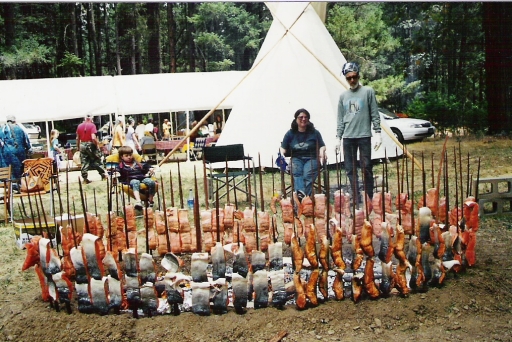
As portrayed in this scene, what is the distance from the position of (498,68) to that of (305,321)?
1769 mm

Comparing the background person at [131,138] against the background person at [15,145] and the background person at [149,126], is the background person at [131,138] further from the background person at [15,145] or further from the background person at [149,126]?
the background person at [15,145]

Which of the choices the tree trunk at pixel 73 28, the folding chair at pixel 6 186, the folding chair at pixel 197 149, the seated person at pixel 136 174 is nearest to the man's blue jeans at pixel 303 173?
the folding chair at pixel 197 149

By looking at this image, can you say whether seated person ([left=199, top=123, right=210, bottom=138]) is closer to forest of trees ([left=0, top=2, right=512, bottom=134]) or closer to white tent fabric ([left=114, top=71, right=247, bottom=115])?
white tent fabric ([left=114, top=71, right=247, bottom=115])

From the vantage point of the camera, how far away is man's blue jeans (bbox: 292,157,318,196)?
3.21m

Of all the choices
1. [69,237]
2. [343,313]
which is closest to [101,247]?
[69,237]

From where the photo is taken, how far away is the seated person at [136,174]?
3668mm

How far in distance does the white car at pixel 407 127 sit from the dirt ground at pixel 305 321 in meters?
0.87

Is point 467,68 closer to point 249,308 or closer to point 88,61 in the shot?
point 249,308

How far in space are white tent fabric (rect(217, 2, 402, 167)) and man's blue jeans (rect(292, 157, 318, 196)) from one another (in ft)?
0.47

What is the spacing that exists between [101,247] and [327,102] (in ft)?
5.87

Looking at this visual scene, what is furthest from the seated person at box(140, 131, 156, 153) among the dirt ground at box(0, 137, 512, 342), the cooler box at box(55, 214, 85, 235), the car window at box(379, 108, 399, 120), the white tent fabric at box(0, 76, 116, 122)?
the car window at box(379, 108, 399, 120)

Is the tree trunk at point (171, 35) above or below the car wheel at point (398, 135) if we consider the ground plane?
above

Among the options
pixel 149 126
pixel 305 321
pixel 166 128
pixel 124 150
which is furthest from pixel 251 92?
pixel 305 321

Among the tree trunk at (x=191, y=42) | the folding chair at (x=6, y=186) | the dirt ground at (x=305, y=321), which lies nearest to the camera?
the dirt ground at (x=305, y=321)
